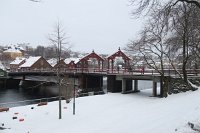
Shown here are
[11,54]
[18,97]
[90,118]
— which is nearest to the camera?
[90,118]

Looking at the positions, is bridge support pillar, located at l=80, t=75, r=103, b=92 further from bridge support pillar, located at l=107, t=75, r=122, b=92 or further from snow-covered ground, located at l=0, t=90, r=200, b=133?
snow-covered ground, located at l=0, t=90, r=200, b=133

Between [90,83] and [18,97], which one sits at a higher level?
[90,83]

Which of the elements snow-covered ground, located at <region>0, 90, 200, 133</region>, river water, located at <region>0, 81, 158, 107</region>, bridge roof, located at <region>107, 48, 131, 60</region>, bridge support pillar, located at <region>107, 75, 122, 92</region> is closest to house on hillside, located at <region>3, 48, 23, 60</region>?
river water, located at <region>0, 81, 158, 107</region>

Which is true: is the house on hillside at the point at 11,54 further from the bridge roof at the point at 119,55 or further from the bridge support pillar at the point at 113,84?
the bridge support pillar at the point at 113,84

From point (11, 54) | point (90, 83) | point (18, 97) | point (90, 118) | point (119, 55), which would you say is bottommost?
point (18, 97)

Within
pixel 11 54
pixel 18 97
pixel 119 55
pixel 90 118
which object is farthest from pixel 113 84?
pixel 11 54

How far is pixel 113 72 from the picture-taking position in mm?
47969

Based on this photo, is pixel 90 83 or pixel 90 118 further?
pixel 90 83

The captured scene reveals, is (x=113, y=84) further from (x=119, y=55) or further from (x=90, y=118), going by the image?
(x=90, y=118)

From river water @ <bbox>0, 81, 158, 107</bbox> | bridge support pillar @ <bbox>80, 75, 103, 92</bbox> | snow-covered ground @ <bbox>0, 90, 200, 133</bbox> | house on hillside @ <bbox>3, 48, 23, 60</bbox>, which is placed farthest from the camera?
house on hillside @ <bbox>3, 48, 23, 60</bbox>

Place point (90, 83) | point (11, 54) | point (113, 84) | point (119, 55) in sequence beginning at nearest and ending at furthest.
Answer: point (113, 84), point (119, 55), point (90, 83), point (11, 54)

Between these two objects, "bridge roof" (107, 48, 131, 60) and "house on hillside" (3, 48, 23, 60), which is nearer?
"bridge roof" (107, 48, 131, 60)

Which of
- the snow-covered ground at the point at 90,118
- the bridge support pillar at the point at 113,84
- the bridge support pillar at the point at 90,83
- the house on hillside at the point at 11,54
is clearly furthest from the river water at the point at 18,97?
the house on hillside at the point at 11,54

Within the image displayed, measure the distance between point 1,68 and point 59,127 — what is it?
199 ft
